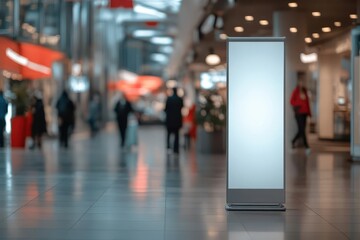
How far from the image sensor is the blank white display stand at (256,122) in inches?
384

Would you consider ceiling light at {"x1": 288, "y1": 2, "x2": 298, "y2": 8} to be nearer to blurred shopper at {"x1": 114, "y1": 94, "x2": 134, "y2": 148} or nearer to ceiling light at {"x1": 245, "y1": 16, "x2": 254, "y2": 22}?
ceiling light at {"x1": 245, "y1": 16, "x2": 254, "y2": 22}

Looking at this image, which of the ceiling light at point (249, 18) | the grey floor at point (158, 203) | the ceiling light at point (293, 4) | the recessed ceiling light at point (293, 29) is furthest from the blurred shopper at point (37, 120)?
the ceiling light at point (293, 4)

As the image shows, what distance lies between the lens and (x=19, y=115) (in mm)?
25000

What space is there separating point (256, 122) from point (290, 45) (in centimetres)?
1448

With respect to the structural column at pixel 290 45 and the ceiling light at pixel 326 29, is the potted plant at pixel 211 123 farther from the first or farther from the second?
the ceiling light at pixel 326 29

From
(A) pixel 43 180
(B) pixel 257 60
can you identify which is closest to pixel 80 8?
(A) pixel 43 180

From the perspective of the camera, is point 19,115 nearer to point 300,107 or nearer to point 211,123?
point 211,123

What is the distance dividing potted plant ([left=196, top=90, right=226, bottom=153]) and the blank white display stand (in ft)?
37.6

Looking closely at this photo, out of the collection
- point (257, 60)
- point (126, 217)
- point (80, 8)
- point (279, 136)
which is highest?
→ point (80, 8)

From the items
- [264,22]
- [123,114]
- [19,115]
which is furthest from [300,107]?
[19,115]

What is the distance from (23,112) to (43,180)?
12.0 m

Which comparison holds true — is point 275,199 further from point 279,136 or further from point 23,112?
point 23,112

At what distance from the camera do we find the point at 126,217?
914cm

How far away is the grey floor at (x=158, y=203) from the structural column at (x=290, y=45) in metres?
5.96
